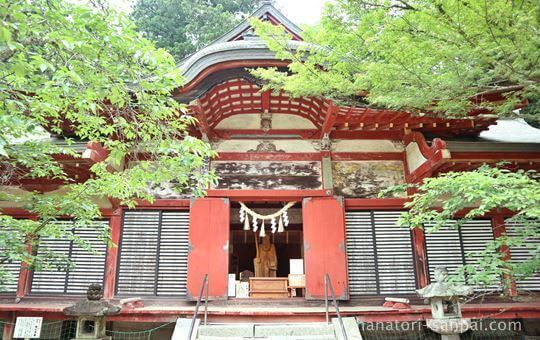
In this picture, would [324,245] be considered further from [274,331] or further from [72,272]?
[72,272]

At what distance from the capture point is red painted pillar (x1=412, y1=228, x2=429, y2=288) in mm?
7523

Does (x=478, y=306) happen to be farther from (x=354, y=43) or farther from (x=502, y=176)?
(x=354, y=43)

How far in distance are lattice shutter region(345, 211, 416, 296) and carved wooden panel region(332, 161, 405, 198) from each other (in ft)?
1.45

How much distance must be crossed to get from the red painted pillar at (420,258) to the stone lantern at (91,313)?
537 centimetres

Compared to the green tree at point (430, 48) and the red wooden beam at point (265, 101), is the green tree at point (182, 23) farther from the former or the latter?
the green tree at point (430, 48)

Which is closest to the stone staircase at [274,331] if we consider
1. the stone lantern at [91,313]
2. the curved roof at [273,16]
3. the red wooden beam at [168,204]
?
the stone lantern at [91,313]

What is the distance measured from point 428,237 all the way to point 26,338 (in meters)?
7.45

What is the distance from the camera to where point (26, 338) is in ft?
21.8

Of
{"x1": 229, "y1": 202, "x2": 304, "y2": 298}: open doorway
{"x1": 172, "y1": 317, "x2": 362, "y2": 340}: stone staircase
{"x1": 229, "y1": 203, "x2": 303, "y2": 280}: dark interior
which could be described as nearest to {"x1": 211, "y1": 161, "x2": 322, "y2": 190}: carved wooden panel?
{"x1": 229, "y1": 202, "x2": 304, "y2": 298}: open doorway

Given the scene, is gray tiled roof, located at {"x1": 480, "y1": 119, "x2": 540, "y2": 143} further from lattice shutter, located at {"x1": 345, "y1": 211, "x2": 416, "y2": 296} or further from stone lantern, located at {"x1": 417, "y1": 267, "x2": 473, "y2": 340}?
stone lantern, located at {"x1": 417, "y1": 267, "x2": 473, "y2": 340}

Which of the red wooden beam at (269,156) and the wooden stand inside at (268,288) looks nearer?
the red wooden beam at (269,156)

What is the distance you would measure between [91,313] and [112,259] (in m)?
1.95

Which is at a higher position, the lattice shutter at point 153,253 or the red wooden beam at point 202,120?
the red wooden beam at point 202,120

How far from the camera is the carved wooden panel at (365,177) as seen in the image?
802 cm
